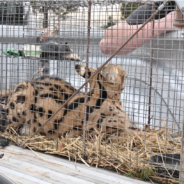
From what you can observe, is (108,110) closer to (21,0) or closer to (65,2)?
(65,2)

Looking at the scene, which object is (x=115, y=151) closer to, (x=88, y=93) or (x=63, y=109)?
(x=88, y=93)

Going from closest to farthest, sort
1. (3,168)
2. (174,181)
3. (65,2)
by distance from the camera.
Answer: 1. (174,181)
2. (3,168)
3. (65,2)

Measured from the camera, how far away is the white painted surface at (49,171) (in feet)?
10.1

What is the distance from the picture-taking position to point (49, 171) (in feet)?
10.8

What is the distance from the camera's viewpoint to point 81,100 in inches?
171

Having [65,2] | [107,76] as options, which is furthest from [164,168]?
[65,2]

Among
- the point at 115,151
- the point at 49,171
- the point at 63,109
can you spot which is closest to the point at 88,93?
the point at 63,109

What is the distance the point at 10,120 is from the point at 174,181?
2.27m

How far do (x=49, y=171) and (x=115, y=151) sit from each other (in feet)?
2.53

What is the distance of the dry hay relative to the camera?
3219 mm

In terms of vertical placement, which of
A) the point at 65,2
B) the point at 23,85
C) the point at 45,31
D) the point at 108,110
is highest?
the point at 65,2

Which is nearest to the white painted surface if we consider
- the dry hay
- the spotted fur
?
the dry hay

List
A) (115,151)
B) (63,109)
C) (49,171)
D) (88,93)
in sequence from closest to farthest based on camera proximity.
Answer: (49,171)
(115,151)
(88,93)
(63,109)

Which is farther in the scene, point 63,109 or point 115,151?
point 63,109
